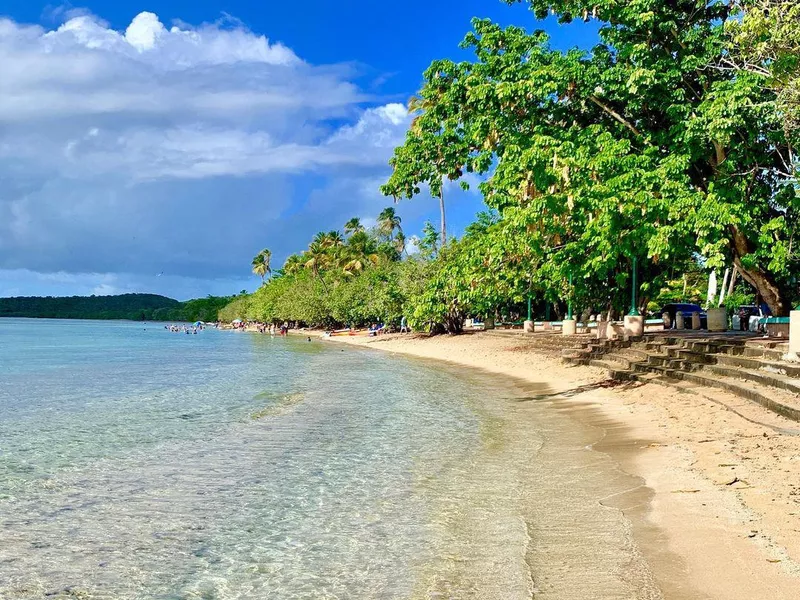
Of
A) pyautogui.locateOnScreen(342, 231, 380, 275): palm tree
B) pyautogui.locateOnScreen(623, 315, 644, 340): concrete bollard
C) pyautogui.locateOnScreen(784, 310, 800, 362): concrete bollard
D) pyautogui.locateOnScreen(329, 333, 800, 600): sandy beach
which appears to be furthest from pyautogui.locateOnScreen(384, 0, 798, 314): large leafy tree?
pyautogui.locateOnScreen(342, 231, 380, 275): palm tree

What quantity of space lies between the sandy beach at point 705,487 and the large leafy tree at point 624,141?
438 cm

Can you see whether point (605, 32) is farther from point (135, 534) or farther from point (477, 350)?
point (477, 350)

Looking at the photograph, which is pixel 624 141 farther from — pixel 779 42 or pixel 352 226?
pixel 352 226

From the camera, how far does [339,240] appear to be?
4119 inches

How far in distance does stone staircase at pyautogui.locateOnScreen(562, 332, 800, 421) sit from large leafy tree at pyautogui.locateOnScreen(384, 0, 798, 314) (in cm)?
228

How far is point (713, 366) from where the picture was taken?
16.9m

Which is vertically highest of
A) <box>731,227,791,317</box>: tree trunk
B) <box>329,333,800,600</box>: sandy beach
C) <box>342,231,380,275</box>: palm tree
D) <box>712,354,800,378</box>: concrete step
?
<box>342,231,380,275</box>: palm tree

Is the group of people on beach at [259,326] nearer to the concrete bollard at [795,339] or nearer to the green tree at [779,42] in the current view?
the concrete bollard at [795,339]

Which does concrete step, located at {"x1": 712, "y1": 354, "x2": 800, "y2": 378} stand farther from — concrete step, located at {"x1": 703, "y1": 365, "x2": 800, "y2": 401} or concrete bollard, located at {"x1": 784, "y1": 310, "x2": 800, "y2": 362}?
concrete bollard, located at {"x1": 784, "y1": 310, "x2": 800, "y2": 362}

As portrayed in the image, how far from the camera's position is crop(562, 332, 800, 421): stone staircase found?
12758mm

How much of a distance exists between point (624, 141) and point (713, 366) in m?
5.77

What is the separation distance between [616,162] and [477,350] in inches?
832

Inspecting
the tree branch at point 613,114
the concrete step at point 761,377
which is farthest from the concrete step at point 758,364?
the tree branch at point 613,114

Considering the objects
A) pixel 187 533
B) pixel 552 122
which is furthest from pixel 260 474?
pixel 552 122
